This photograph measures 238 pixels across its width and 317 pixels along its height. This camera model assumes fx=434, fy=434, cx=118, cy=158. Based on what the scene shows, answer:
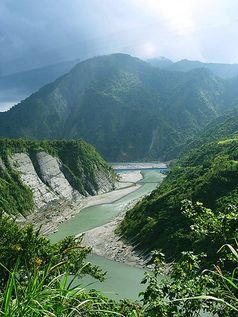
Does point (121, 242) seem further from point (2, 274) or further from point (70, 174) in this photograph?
point (70, 174)

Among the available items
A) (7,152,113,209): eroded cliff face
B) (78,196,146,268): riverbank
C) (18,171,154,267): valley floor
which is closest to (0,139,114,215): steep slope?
(7,152,113,209): eroded cliff face

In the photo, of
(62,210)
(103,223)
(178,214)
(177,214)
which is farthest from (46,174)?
(178,214)

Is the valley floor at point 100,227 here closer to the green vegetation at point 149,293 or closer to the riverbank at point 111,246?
the riverbank at point 111,246

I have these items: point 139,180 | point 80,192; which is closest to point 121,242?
point 80,192

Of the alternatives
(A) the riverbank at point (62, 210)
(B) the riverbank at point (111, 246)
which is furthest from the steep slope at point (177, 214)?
(A) the riverbank at point (62, 210)

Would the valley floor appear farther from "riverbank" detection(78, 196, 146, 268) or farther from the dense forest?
the dense forest

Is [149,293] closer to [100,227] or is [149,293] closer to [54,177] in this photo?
[100,227]

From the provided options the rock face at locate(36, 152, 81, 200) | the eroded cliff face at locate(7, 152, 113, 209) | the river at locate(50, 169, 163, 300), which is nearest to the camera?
the river at locate(50, 169, 163, 300)
